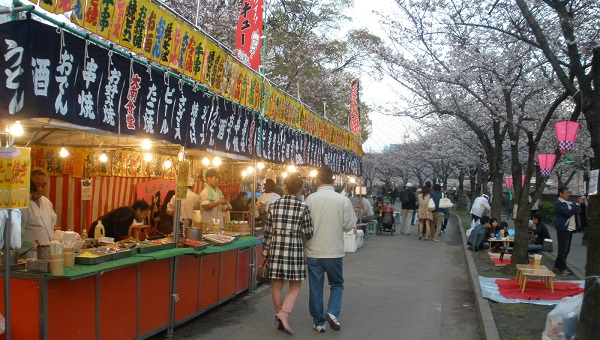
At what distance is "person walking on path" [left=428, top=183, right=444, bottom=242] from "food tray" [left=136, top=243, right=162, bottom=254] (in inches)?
567

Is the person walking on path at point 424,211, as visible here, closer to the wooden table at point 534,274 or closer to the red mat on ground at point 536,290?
the red mat on ground at point 536,290

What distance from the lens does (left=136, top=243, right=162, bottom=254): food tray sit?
6.50 m

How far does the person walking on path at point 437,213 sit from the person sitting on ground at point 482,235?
3.53 meters

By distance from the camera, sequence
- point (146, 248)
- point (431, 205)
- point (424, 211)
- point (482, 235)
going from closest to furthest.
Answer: point (146, 248)
point (482, 235)
point (431, 205)
point (424, 211)

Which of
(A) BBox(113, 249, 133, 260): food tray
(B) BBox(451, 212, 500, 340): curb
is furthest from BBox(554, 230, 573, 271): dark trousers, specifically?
(A) BBox(113, 249, 133, 260): food tray

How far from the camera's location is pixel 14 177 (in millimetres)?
4441

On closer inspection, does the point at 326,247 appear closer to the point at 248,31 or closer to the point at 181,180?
the point at 181,180

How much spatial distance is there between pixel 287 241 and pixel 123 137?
261 cm

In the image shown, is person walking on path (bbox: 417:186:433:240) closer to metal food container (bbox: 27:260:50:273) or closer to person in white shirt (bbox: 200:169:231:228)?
person in white shirt (bbox: 200:169:231:228)

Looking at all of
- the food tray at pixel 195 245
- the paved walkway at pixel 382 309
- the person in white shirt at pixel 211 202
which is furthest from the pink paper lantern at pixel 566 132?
the food tray at pixel 195 245

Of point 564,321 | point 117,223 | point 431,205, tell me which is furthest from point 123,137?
point 431,205

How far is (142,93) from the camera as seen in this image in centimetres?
→ 612

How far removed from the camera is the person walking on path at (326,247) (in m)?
6.93

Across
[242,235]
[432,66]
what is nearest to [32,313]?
[242,235]
